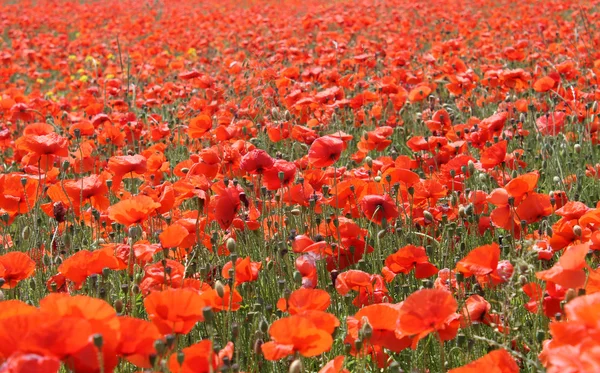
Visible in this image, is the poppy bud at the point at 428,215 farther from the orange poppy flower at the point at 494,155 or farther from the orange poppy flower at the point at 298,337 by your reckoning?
the orange poppy flower at the point at 298,337

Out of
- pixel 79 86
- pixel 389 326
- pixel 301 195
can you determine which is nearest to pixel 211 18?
pixel 79 86

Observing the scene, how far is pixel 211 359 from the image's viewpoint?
1.64 m

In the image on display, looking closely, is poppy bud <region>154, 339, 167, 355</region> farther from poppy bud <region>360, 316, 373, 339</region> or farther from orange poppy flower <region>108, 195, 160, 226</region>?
orange poppy flower <region>108, 195, 160, 226</region>

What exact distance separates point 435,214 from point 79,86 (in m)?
5.33

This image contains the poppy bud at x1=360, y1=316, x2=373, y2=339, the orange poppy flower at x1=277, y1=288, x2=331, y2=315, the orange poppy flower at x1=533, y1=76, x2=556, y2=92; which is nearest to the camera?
the poppy bud at x1=360, y1=316, x2=373, y2=339

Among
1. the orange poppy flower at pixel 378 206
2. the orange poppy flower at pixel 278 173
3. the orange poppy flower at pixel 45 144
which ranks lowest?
the orange poppy flower at pixel 378 206

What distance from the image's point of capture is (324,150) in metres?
2.96

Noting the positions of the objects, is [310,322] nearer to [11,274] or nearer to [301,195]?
[11,274]

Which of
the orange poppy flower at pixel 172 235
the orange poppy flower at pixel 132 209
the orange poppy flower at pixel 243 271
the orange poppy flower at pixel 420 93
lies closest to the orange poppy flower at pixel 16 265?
the orange poppy flower at pixel 132 209

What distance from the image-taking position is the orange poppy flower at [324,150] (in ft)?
9.66

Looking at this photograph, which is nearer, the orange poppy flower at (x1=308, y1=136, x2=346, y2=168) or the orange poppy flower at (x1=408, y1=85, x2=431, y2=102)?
the orange poppy flower at (x1=308, y1=136, x2=346, y2=168)

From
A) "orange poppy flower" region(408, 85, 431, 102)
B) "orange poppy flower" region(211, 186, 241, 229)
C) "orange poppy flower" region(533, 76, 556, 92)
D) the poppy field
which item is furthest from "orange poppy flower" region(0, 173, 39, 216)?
"orange poppy flower" region(533, 76, 556, 92)

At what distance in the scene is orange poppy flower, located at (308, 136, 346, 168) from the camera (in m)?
2.95

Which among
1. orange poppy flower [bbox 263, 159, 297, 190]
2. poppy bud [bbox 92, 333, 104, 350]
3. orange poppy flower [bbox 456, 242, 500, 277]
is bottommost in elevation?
orange poppy flower [bbox 263, 159, 297, 190]
